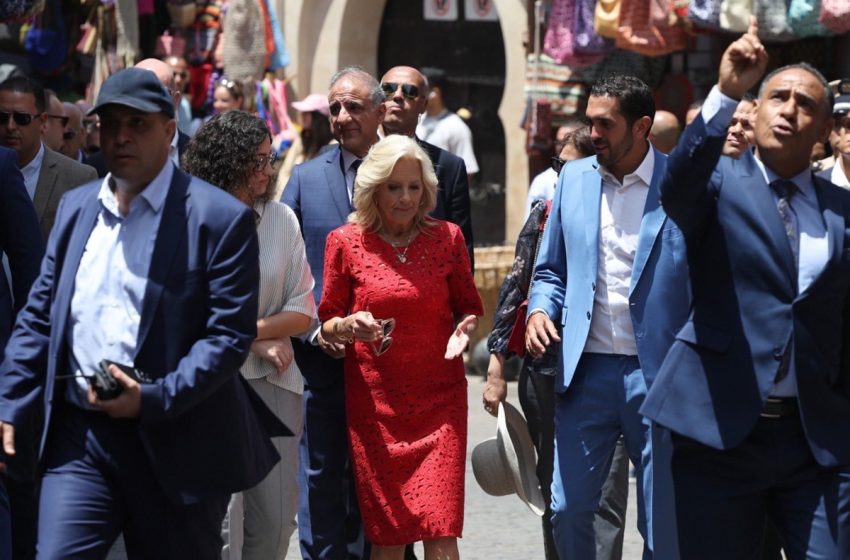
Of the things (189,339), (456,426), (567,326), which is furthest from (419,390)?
(189,339)

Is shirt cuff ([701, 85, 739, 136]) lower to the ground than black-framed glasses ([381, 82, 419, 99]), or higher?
higher

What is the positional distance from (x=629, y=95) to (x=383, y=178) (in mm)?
1030

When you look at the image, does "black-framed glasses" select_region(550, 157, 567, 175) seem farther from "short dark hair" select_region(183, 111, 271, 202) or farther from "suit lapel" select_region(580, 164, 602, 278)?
"short dark hair" select_region(183, 111, 271, 202)

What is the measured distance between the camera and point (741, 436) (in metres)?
5.35

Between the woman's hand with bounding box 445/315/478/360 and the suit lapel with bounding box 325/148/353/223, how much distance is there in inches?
33.9

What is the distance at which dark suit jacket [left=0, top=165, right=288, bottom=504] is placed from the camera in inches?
206

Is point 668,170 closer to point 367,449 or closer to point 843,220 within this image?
point 843,220

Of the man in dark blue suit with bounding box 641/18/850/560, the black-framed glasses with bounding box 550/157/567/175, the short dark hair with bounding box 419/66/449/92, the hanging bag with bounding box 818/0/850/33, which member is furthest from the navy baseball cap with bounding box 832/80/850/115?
the short dark hair with bounding box 419/66/449/92

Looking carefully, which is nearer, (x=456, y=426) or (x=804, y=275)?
(x=804, y=275)

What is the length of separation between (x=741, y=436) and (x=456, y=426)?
1.94 metres

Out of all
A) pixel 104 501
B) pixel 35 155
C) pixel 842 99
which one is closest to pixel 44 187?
pixel 35 155

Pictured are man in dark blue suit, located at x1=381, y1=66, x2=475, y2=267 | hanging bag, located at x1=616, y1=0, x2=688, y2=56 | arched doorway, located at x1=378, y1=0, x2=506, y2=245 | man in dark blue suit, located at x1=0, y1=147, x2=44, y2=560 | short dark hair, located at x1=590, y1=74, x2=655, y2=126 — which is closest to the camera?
man in dark blue suit, located at x1=0, y1=147, x2=44, y2=560

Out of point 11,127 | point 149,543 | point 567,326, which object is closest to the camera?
point 149,543

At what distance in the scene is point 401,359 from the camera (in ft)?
23.1
